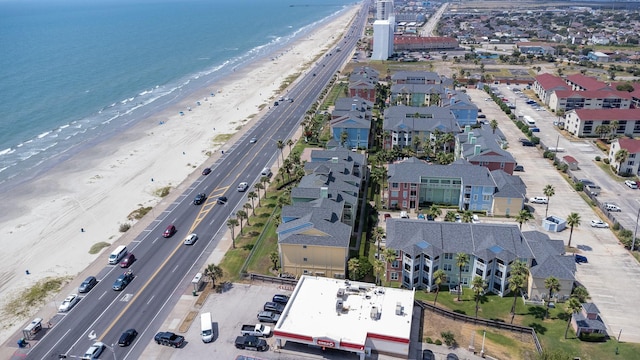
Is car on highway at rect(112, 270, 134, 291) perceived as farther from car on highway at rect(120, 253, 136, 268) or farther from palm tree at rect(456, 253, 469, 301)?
palm tree at rect(456, 253, 469, 301)

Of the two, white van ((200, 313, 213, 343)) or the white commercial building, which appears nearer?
the white commercial building

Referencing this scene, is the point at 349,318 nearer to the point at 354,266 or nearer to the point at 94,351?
the point at 354,266

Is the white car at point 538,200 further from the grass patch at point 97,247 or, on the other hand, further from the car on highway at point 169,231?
the grass patch at point 97,247

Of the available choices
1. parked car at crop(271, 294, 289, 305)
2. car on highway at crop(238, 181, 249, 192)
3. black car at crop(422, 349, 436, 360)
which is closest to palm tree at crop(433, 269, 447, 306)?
black car at crop(422, 349, 436, 360)

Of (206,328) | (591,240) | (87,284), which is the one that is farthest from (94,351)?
(591,240)

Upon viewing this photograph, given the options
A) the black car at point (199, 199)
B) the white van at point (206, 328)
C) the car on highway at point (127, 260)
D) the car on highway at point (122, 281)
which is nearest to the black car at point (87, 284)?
the car on highway at point (122, 281)
